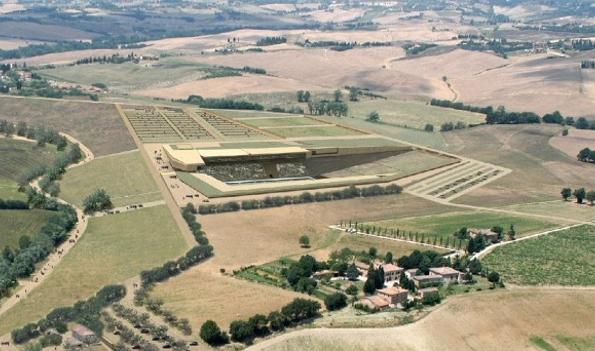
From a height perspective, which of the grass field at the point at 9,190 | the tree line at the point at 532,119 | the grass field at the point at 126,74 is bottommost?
the grass field at the point at 9,190

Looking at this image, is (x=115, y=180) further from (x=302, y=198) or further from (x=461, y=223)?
(x=461, y=223)

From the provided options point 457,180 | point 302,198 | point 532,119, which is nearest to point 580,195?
point 457,180

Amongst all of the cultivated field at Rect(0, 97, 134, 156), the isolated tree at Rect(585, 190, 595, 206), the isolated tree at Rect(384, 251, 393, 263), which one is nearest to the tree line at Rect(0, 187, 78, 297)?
the cultivated field at Rect(0, 97, 134, 156)

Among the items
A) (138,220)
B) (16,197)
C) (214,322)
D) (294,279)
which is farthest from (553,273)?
(16,197)

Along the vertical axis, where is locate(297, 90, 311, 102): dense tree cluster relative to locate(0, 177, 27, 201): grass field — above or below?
above

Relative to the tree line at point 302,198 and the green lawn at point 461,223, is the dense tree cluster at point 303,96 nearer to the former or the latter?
the tree line at point 302,198

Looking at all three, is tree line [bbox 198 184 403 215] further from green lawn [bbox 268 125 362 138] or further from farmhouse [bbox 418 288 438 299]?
farmhouse [bbox 418 288 438 299]

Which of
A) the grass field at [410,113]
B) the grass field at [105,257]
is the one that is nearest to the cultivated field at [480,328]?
the grass field at [105,257]
